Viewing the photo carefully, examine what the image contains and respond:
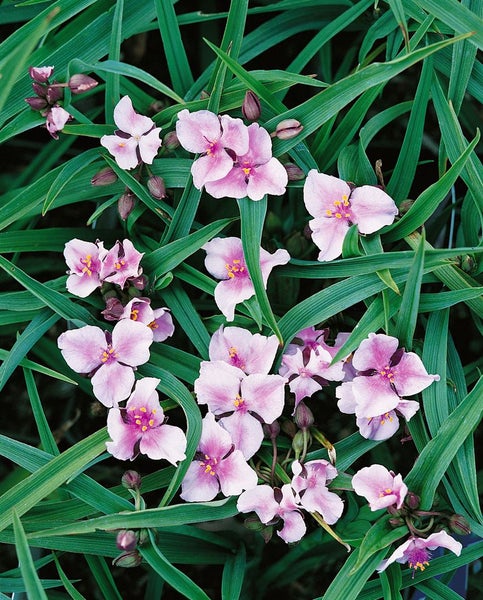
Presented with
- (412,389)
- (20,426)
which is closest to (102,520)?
(412,389)

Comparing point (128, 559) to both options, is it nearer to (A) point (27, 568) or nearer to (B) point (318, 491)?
(A) point (27, 568)

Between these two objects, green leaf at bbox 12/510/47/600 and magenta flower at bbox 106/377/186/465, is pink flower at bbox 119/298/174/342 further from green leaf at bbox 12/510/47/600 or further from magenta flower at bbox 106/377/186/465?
green leaf at bbox 12/510/47/600

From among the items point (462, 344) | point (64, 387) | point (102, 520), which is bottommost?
point (102, 520)

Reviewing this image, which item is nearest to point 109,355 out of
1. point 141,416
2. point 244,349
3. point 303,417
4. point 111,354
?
point 111,354

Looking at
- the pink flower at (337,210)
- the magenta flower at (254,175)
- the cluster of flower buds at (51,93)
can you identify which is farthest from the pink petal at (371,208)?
the cluster of flower buds at (51,93)

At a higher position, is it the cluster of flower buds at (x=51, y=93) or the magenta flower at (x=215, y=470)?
the cluster of flower buds at (x=51, y=93)

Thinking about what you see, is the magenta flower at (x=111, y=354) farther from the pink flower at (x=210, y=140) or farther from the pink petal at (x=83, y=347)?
the pink flower at (x=210, y=140)

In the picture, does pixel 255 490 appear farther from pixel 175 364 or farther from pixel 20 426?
pixel 20 426

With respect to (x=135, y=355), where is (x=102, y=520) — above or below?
below
